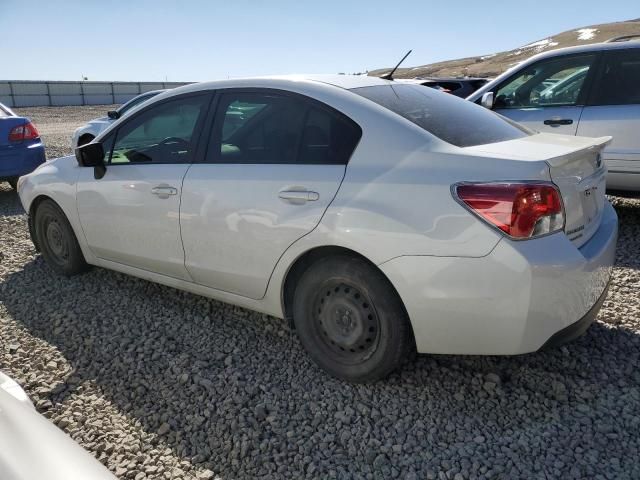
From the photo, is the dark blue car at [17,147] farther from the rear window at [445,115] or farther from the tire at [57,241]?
the rear window at [445,115]

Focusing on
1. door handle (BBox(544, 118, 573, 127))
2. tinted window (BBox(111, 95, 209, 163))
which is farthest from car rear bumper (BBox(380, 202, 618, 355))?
door handle (BBox(544, 118, 573, 127))

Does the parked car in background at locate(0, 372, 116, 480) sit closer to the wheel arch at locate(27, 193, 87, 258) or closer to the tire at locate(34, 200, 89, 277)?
the wheel arch at locate(27, 193, 87, 258)

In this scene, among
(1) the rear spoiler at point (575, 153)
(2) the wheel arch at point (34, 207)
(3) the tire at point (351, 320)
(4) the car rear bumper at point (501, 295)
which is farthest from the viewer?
(2) the wheel arch at point (34, 207)

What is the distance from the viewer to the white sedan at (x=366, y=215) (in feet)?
7.59

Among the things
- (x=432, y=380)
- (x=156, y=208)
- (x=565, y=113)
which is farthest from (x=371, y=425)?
(x=565, y=113)

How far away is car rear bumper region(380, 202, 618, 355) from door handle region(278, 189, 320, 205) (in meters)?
0.53

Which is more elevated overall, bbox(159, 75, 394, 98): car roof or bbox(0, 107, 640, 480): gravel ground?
bbox(159, 75, 394, 98): car roof

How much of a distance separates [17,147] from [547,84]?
21.8 feet

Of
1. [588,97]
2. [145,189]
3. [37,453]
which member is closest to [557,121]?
[588,97]

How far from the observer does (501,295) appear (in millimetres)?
2277

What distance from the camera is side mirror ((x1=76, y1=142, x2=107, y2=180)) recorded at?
3757 mm

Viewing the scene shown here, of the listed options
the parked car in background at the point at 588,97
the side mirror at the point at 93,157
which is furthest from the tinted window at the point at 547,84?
the side mirror at the point at 93,157

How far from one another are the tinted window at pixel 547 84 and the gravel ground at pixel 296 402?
2404 millimetres

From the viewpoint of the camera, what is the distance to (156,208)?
343cm
